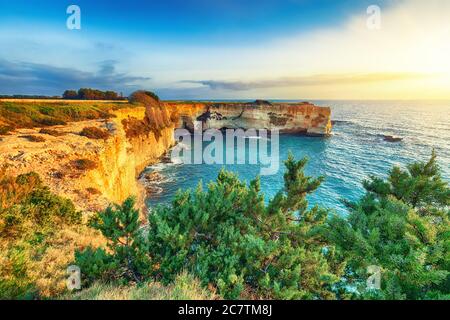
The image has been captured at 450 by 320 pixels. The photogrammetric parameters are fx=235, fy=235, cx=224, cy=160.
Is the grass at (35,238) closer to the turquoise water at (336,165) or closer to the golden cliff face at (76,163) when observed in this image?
the golden cliff face at (76,163)

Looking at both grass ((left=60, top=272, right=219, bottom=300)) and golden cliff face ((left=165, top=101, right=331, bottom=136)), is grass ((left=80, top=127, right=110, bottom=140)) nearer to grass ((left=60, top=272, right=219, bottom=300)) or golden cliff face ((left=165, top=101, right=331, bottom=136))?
grass ((left=60, top=272, right=219, bottom=300))

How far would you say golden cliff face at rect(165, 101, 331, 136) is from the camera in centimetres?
6912

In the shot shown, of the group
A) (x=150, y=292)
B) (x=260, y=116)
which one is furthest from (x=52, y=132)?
(x=260, y=116)

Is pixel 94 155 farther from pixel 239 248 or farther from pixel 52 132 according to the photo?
pixel 239 248

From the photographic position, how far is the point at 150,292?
5.14 metres

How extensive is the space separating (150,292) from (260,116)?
235 feet

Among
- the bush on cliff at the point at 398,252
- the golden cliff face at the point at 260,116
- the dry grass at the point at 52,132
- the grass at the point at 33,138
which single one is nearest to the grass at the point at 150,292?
the bush on cliff at the point at 398,252

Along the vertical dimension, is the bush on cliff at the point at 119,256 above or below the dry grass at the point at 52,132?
below

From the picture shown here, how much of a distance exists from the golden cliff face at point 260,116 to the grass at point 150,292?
65.5 meters

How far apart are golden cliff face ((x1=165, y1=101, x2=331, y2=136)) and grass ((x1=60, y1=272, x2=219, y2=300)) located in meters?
65.5

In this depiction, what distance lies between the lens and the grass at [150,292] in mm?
4691

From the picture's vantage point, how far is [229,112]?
74438 millimetres

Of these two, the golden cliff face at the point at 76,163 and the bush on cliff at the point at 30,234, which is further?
the golden cliff face at the point at 76,163

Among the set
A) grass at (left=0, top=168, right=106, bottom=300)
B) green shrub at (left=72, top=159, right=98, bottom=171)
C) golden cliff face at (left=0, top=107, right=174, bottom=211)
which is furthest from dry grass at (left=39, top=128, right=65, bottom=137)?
grass at (left=0, top=168, right=106, bottom=300)
